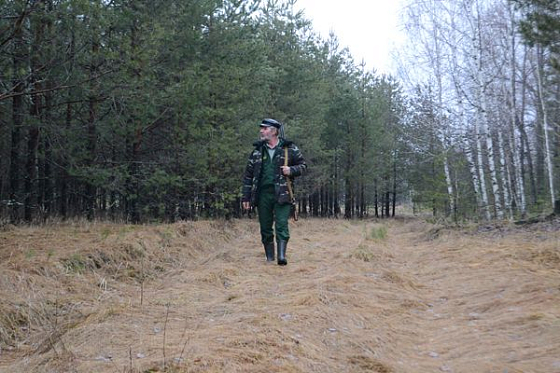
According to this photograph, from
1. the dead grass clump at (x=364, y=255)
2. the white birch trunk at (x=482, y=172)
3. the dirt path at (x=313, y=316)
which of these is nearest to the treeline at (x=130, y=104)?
the dirt path at (x=313, y=316)

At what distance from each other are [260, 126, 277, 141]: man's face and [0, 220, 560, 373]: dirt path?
1800mm

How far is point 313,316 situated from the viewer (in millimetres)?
3656

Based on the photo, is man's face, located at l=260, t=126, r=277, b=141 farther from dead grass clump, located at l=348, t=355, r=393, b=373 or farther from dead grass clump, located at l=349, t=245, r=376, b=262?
dead grass clump, located at l=348, t=355, r=393, b=373

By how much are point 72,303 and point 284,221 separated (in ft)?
10.1

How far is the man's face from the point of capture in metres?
6.62

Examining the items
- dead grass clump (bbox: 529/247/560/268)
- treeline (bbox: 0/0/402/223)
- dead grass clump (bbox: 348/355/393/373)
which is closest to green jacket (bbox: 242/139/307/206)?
treeline (bbox: 0/0/402/223)

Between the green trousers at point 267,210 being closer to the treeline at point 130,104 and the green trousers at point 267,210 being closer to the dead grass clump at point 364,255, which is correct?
the dead grass clump at point 364,255

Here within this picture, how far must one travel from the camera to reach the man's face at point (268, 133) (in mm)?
6621

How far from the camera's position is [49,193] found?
13617 millimetres

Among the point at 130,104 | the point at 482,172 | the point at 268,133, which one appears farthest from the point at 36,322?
the point at 482,172

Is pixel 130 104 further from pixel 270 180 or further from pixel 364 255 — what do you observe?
pixel 364 255

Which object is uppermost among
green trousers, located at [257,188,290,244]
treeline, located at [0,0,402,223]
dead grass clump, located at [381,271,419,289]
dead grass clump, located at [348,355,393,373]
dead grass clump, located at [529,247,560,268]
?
treeline, located at [0,0,402,223]

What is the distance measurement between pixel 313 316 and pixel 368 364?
82 centimetres

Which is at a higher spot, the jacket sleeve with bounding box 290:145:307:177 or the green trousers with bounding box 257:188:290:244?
the jacket sleeve with bounding box 290:145:307:177
